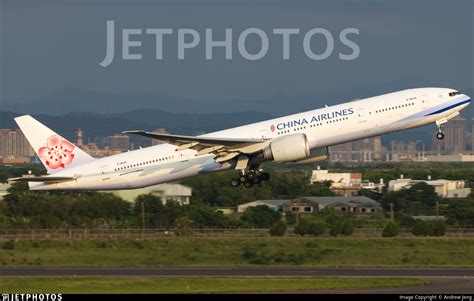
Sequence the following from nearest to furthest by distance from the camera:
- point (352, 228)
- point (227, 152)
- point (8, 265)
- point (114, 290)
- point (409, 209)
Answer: point (114, 290) < point (227, 152) < point (8, 265) < point (352, 228) < point (409, 209)

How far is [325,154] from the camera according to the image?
47875mm

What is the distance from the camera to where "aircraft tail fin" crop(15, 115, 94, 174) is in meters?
50.8

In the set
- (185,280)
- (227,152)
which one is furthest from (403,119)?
(185,280)

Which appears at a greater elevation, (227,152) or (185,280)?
(227,152)

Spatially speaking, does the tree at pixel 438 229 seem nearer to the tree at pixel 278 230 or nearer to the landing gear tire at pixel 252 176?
the tree at pixel 278 230

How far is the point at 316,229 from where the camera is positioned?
6719 cm

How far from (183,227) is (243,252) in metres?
10.2

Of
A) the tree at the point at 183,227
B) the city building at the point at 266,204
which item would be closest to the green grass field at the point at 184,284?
the tree at the point at 183,227

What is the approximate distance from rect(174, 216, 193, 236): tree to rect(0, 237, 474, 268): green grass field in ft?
7.03

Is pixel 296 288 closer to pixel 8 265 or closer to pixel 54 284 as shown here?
pixel 54 284

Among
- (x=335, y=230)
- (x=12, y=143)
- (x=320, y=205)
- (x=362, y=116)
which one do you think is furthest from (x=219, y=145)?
(x=12, y=143)

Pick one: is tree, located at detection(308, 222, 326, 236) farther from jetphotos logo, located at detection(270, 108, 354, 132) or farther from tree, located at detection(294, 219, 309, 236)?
jetphotos logo, located at detection(270, 108, 354, 132)

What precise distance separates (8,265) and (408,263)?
2102 cm

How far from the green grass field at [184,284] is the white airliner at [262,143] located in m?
5.60
